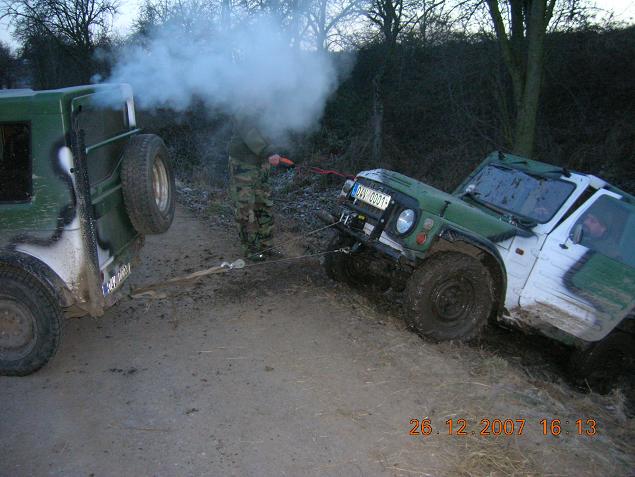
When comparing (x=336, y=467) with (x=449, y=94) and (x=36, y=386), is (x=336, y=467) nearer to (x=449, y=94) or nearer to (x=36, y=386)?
(x=36, y=386)

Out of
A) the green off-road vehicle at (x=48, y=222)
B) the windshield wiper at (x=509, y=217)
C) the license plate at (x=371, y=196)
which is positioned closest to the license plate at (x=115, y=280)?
the green off-road vehicle at (x=48, y=222)

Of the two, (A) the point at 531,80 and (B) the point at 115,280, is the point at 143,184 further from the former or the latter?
(A) the point at 531,80

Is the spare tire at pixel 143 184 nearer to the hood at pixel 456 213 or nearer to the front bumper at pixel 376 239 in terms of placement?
the front bumper at pixel 376 239

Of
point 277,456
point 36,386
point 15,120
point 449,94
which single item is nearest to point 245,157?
point 15,120

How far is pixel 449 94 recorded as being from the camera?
13086 millimetres

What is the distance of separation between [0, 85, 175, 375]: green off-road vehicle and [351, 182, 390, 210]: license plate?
2384 millimetres

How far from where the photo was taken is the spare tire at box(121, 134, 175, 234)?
4.36 m

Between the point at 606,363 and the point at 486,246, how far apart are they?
6.17 feet

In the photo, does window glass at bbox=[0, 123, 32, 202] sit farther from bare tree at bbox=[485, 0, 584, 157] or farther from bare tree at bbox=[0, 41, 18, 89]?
bare tree at bbox=[0, 41, 18, 89]

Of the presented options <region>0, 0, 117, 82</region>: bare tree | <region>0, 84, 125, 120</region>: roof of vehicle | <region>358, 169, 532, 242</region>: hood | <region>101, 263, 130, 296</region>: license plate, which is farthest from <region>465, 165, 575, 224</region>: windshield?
<region>0, 0, 117, 82</region>: bare tree

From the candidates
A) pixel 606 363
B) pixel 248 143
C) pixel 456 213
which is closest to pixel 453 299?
pixel 456 213

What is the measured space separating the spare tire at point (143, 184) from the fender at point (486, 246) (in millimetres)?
2532

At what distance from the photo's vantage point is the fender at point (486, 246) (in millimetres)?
4625

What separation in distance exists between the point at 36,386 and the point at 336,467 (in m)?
2.35
